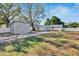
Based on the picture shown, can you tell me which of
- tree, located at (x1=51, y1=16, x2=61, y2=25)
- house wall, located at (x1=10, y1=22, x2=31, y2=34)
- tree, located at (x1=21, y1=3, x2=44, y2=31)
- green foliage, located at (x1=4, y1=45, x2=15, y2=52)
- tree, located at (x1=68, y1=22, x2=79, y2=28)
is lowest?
green foliage, located at (x1=4, y1=45, x2=15, y2=52)

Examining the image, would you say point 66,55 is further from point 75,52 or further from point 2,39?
point 2,39

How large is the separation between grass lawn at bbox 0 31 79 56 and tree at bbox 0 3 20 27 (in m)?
0.22

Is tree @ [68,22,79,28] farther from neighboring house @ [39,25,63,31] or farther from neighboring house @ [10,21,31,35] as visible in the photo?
neighboring house @ [10,21,31,35]

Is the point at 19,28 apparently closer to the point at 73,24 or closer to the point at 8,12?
the point at 8,12

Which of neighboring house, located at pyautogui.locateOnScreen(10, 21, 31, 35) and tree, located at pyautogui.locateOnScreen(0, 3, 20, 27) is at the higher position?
tree, located at pyautogui.locateOnScreen(0, 3, 20, 27)

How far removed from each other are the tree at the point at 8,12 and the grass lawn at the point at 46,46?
8.8 inches

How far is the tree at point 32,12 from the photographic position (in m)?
2.03

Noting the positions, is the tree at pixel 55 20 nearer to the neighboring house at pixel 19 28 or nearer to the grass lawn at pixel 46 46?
the grass lawn at pixel 46 46

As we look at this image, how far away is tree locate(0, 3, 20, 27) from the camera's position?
2033 millimetres

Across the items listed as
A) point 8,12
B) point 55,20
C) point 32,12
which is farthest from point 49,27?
point 8,12

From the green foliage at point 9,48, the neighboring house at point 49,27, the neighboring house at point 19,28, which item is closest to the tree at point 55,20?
the neighboring house at point 49,27

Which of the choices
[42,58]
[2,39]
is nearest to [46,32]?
[42,58]

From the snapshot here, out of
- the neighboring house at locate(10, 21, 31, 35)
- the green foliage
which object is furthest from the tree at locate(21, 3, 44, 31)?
the green foliage

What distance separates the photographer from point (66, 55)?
78.2 inches
